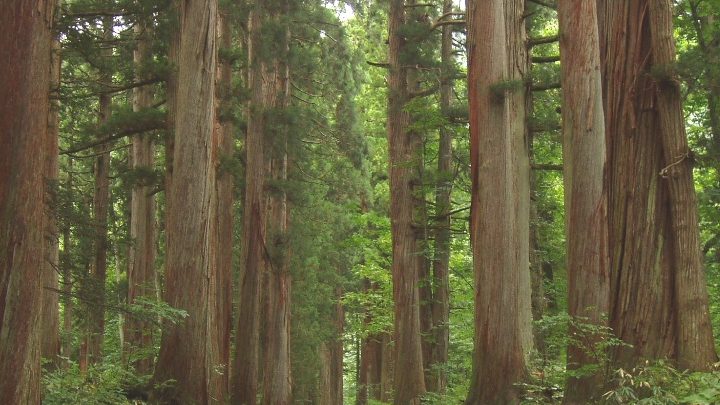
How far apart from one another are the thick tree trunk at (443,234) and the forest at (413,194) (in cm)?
7

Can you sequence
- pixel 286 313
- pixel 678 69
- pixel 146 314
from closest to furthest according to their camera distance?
1. pixel 678 69
2. pixel 146 314
3. pixel 286 313

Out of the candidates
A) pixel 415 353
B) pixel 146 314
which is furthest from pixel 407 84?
pixel 146 314

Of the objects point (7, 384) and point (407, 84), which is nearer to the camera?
point (7, 384)

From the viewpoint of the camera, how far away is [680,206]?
7023mm

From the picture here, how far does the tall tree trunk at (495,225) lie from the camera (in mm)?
10484

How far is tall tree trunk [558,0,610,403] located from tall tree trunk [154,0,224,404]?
5.22 meters

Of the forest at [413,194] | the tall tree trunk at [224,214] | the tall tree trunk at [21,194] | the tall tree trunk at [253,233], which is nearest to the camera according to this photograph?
the tall tree trunk at [21,194]

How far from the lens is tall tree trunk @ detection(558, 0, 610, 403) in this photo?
9.21m

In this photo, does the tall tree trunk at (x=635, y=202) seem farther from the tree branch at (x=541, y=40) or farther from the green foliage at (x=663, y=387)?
the tree branch at (x=541, y=40)

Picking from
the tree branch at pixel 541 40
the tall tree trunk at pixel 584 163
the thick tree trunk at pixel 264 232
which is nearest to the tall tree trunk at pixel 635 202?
the tall tree trunk at pixel 584 163

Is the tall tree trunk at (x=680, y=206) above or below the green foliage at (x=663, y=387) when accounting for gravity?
above

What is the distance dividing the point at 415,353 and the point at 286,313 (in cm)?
513

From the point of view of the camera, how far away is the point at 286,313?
21.7 m

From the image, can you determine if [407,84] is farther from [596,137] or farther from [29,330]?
[29,330]
